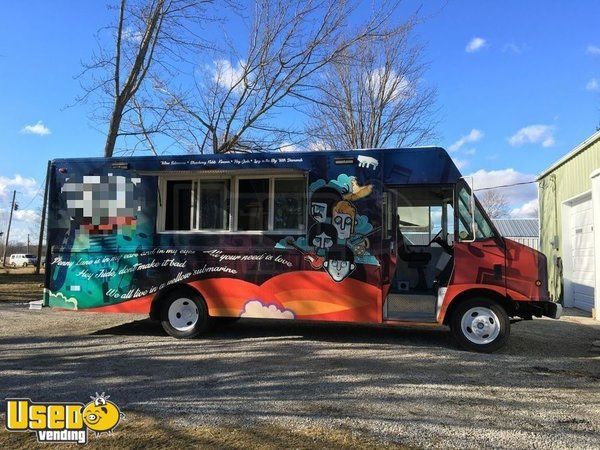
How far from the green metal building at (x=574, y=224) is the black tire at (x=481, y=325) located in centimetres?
517

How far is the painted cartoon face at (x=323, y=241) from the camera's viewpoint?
7.76 meters

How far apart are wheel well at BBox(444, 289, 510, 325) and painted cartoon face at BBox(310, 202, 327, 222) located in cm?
223

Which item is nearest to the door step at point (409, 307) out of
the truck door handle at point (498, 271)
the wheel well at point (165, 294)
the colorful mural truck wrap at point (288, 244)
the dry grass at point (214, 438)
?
the colorful mural truck wrap at point (288, 244)

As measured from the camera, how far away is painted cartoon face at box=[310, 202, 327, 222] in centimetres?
779

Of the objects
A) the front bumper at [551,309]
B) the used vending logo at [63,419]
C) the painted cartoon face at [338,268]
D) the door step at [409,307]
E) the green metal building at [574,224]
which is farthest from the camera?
the green metal building at [574,224]

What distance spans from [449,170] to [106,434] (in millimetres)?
5570

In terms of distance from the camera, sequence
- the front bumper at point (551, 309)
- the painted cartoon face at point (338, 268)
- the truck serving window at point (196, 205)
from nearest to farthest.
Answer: the front bumper at point (551, 309) < the painted cartoon face at point (338, 268) < the truck serving window at point (196, 205)

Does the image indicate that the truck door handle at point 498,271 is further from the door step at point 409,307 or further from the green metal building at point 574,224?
the green metal building at point 574,224

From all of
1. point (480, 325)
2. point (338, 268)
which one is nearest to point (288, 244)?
point (338, 268)

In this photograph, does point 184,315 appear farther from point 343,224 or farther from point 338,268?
point 343,224

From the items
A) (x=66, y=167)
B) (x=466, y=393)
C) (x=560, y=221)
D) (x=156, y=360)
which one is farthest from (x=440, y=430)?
(x=560, y=221)

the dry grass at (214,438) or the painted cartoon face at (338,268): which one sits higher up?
the painted cartoon face at (338,268)

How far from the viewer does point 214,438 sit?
13.3ft

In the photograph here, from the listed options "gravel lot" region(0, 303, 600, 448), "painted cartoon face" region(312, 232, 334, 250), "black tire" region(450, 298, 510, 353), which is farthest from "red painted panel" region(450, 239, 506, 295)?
"painted cartoon face" region(312, 232, 334, 250)
